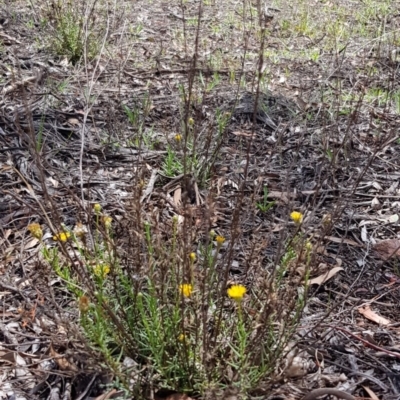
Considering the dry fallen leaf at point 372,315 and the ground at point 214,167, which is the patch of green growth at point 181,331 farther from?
the dry fallen leaf at point 372,315

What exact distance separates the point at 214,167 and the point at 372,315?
1175 millimetres

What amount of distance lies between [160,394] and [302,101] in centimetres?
250

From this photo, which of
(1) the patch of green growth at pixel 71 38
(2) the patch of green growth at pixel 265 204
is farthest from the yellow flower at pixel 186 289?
(1) the patch of green growth at pixel 71 38

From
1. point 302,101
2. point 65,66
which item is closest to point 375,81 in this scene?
point 302,101

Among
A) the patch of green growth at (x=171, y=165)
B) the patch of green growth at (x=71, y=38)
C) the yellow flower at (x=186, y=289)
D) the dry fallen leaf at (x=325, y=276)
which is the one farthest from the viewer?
the patch of green growth at (x=71, y=38)

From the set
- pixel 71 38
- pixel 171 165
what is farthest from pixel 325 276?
pixel 71 38

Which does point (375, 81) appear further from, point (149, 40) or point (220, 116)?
point (149, 40)

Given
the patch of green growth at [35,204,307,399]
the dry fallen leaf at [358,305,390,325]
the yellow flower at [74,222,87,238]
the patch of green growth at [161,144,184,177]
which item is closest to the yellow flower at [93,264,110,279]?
the patch of green growth at [35,204,307,399]

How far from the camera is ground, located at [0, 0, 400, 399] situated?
1.70m

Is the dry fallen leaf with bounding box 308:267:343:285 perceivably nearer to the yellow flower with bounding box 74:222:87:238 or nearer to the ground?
the ground

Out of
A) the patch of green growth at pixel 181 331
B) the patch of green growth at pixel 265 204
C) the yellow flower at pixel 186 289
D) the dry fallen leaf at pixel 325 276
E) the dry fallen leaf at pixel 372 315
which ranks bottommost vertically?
the dry fallen leaf at pixel 372 315

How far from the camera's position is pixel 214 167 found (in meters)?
2.79

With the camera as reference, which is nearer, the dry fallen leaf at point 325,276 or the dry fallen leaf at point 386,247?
the dry fallen leaf at point 325,276

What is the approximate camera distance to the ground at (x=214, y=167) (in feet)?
5.58
